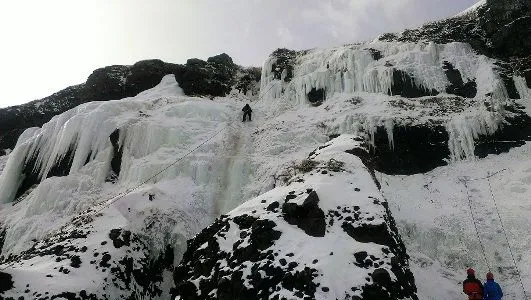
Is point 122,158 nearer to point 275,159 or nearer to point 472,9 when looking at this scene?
point 275,159

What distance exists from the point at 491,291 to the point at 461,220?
484 centimetres

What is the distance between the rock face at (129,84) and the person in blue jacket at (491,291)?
2254 centimetres

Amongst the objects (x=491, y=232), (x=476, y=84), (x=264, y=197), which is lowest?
(x=491, y=232)

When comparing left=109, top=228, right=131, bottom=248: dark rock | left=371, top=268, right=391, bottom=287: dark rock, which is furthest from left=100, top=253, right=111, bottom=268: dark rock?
left=371, top=268, right=391, bottom=287: dark rock

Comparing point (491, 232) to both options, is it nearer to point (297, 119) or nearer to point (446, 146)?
point (446, 146)

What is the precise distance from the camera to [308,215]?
1116 centimetres

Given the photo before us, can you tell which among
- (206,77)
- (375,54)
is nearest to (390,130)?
(375,54)

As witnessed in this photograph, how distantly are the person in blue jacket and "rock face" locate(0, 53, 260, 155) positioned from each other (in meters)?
22.5

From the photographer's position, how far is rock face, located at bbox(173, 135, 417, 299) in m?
9.24

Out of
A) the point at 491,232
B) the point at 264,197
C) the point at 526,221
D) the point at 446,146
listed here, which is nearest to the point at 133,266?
the point at 264,197

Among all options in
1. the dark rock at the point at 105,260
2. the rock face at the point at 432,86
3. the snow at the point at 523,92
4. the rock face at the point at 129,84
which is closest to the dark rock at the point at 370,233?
the dark rock at the point at 105,260

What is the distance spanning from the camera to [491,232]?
47.2ft

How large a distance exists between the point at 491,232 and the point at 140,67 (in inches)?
1104

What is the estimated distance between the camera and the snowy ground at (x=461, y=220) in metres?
13.1
